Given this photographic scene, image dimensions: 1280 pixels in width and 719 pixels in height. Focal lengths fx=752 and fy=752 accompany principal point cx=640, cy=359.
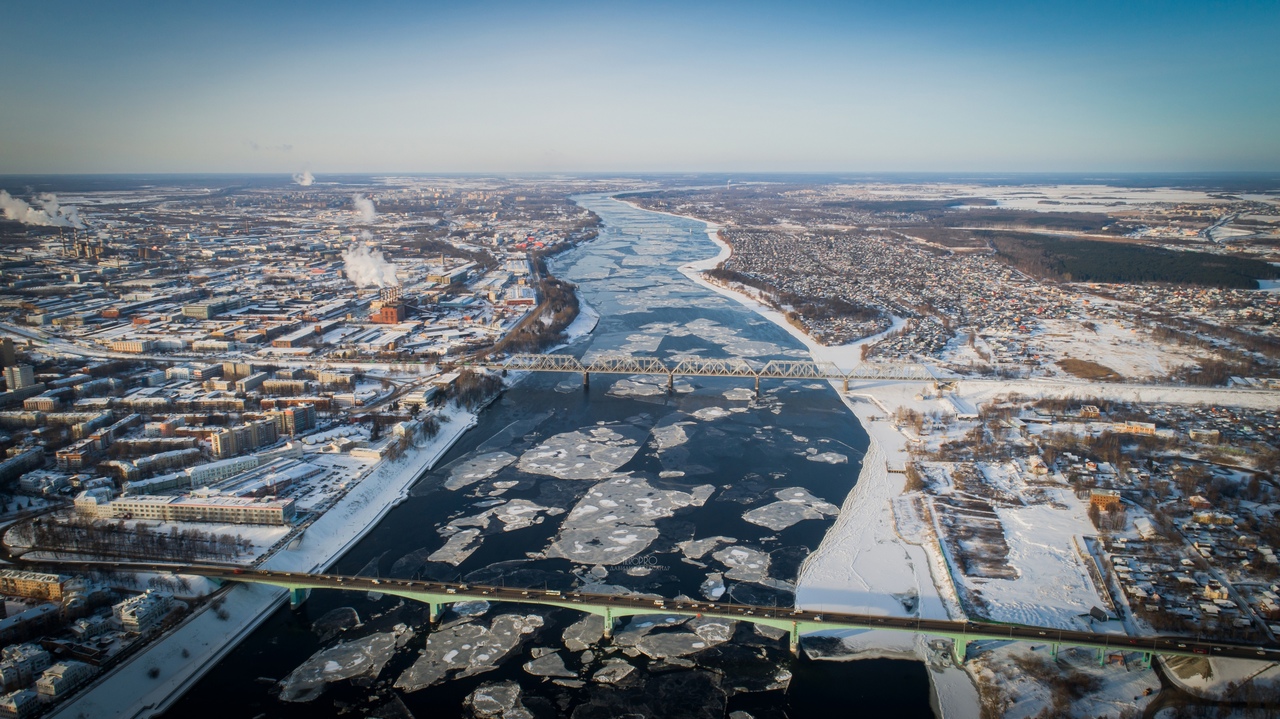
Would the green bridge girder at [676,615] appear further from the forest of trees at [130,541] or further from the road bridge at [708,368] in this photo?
the road bridge at [708,368]

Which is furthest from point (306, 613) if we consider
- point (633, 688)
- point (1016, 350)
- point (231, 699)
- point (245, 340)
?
point (1016, 350)

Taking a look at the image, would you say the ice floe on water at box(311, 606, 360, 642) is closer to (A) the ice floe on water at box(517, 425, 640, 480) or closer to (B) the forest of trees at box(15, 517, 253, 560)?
(B) the forest of trees at box(15, 517, 253, 560)

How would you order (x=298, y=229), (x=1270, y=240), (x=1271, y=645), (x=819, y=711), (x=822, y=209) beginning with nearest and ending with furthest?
(x=819, y=711)
(x=1271, y=645)
(x=1270, y=240)
(x=298, y=229)
(x=822, y=209)

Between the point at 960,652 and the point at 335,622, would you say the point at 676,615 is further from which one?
the point at 335,622

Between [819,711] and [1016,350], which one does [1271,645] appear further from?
[1016,350]

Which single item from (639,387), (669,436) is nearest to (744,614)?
(669,436)

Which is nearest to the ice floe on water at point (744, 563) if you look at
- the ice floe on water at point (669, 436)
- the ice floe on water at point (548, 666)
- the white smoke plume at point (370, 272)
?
the ice floe on water at point (548, 666)

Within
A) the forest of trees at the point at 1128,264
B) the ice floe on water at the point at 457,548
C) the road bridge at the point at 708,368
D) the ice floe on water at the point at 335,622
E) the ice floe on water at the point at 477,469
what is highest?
the forest of trees at the point at 1128,264
